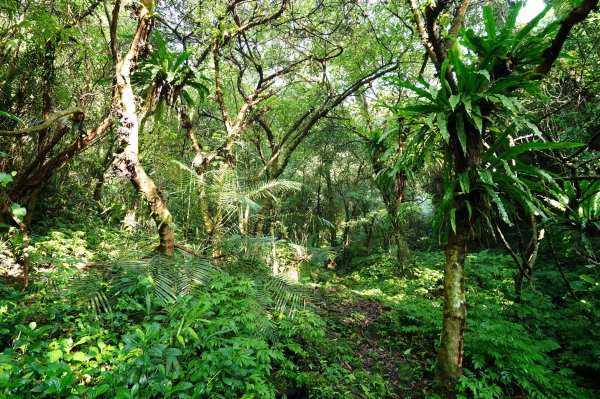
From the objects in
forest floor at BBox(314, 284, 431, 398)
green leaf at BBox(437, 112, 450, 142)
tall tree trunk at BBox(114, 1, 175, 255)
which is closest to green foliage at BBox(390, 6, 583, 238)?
green leaf at BBox(437, 112, 450, 142)

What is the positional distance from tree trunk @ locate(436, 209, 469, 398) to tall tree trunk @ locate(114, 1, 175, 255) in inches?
109

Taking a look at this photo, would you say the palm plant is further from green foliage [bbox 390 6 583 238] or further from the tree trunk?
the tree trunk

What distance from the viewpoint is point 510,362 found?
3113 millimetres

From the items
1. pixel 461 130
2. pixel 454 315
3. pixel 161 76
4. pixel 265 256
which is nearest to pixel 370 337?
pixel 454 315

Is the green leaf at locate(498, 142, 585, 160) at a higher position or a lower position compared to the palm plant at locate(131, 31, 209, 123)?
lower

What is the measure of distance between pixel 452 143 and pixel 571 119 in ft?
15.2

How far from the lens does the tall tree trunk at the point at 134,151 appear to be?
2.82 meters

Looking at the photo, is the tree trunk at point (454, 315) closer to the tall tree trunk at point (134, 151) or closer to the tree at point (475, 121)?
the tree at point (475, 121)

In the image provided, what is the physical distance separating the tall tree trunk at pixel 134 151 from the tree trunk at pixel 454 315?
276cm

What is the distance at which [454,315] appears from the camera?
293 cm

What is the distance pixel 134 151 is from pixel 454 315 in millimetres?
3395

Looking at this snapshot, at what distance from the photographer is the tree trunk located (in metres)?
2.92

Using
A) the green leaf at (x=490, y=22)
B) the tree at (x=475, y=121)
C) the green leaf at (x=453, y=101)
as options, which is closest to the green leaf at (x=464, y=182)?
the tree at (x=475, y=121)

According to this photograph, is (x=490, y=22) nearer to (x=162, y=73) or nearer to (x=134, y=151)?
(x=134, y=151)
